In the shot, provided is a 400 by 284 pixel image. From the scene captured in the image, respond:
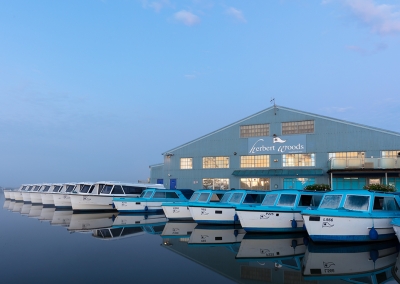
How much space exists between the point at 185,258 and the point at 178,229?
7.61m

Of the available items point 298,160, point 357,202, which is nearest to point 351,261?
point 357,202

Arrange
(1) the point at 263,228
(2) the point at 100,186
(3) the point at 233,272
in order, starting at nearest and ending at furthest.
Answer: (3) the point at 233,272 < (1) the point at 263,228 < (2) the point at 100,186

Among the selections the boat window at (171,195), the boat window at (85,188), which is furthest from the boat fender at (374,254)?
the boat window at (85,188)

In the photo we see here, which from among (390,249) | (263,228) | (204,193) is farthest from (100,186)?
(390,249)

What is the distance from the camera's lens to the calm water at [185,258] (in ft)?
35.6

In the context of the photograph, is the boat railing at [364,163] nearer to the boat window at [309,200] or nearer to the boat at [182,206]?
the boat at [182,206]

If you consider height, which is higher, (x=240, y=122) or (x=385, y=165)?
(x=240, y=122)

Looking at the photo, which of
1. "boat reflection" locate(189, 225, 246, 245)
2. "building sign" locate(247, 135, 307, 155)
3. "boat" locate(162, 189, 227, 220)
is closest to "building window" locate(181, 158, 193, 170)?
"building sign" locate(247, 135, 307, 155)

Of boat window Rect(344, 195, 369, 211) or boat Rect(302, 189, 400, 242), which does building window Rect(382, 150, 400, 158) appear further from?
boat window Rect(344, 195, 369, 211)

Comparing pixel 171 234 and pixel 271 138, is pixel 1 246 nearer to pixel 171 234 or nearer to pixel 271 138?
pixel 171 234

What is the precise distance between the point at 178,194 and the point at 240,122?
10205 millimetres

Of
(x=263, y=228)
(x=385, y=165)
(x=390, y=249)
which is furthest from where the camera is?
(x=385, y=165)

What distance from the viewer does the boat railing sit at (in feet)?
98.2

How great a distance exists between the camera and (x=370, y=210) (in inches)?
628
